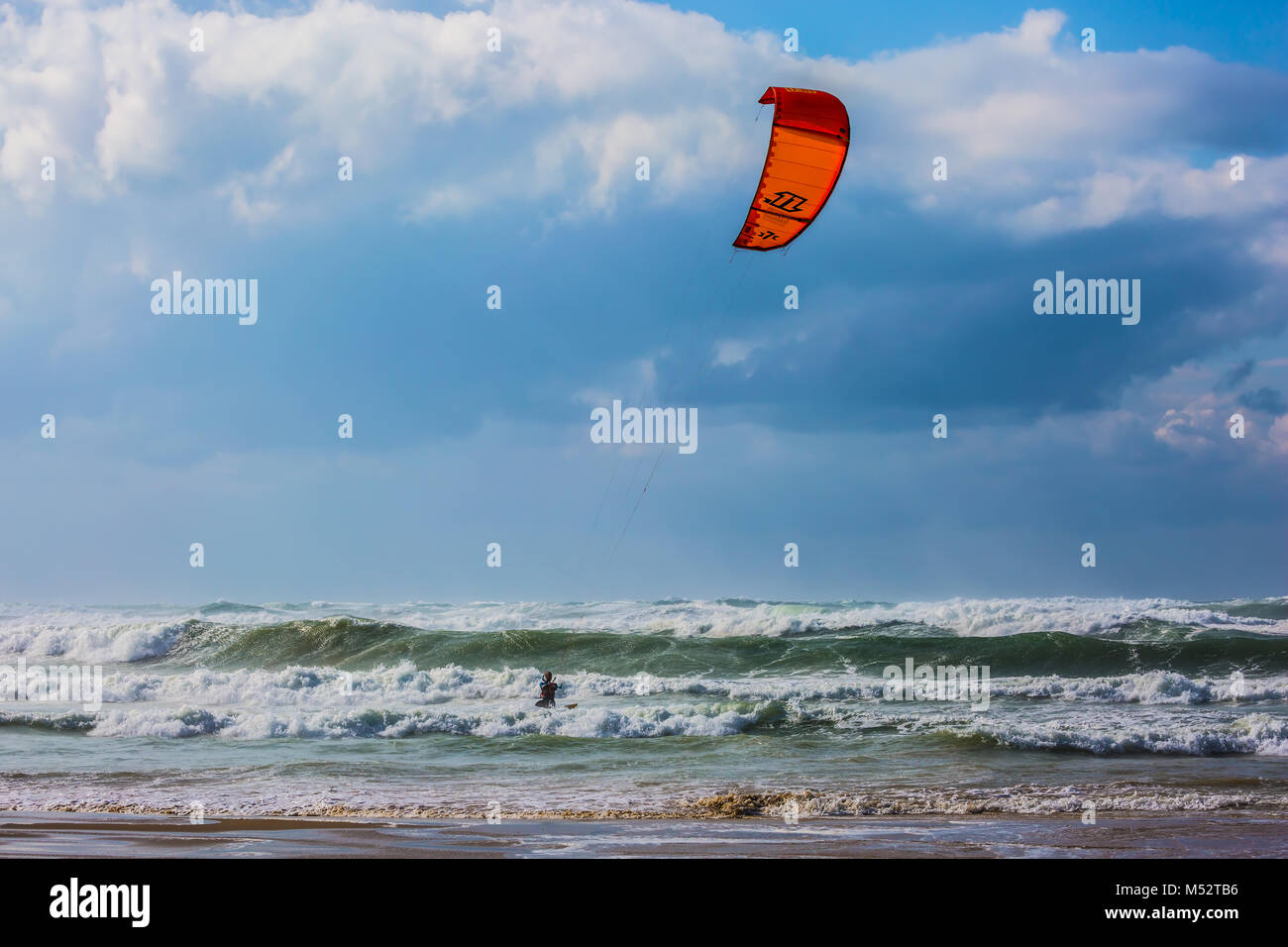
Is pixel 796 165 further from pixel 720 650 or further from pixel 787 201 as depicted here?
pixel 720 650

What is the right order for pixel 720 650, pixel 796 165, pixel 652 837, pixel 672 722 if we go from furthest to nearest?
pixel 720 650, pixel 672 722, pixel 796 165, pixel 652 837

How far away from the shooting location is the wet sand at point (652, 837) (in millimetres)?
8148

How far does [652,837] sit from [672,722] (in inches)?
248

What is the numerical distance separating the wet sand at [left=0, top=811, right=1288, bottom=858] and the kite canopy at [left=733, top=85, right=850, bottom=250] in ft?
21.7

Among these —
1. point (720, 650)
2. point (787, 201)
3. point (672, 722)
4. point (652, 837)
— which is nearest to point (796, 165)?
point (787, 201)

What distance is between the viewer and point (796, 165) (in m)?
12.0

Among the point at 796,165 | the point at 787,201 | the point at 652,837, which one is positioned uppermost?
the point at 796,165

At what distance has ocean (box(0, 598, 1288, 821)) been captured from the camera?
35.2ft

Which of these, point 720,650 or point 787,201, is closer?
point 787,201

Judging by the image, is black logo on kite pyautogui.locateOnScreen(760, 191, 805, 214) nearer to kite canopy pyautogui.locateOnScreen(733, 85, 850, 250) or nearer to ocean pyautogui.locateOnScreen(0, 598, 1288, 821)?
kite canopy pyautogui.locateOnScreen(733, 85, 850, 250)

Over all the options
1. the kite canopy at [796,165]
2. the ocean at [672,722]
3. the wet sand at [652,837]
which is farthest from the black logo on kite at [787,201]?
the wet sand at [652,837]

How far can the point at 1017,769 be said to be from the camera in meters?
12.1
